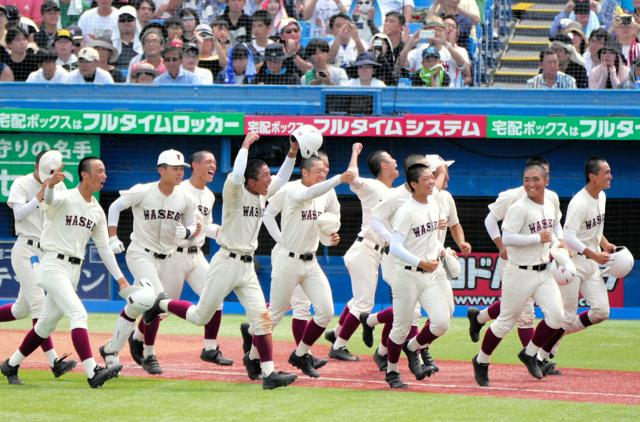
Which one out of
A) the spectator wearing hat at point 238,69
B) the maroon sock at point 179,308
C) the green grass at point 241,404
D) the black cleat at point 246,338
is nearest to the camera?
the green grass at point 241,404

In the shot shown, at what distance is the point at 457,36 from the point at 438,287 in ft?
25.5

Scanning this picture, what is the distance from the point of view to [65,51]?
1680 cm

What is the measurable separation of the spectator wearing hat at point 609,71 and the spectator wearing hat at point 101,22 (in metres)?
6.83

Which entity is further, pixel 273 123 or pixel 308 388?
pixel 273 123

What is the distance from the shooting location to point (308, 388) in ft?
31.1

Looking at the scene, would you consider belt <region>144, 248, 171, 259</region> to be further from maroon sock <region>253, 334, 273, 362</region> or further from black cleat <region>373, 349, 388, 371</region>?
black cleat <region>373, 349, 388, 371</region>

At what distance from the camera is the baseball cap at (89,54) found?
Result: 15883 mm

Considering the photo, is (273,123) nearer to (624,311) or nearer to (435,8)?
(435,8)

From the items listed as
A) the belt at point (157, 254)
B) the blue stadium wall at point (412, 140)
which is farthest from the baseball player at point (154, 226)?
the blue stadium wall at point (412, 140)

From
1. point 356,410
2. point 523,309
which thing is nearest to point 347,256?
point 523,309

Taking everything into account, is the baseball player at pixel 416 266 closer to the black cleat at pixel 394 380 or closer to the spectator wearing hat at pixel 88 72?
the black cleat at pixel 394 380

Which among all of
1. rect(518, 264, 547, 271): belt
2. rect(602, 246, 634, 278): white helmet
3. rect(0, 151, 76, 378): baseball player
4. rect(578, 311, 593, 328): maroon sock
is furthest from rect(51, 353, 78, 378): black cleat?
rect(602, 246, 634, 278): white helmet

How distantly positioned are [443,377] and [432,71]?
21.2 ft

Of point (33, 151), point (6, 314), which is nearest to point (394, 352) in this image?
point (6, 314)
